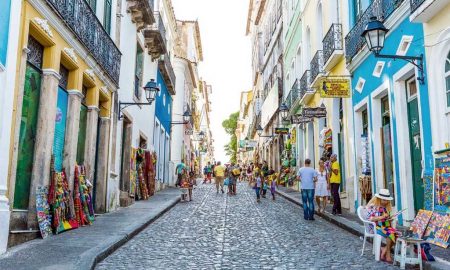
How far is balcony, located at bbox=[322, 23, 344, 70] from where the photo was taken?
43.9 ft

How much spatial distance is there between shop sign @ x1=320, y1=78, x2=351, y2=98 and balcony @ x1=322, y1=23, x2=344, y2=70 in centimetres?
117

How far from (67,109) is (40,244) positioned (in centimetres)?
353

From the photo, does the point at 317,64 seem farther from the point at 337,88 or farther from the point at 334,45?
the point at 337,88

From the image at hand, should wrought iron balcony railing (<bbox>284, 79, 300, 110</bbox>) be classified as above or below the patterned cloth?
above

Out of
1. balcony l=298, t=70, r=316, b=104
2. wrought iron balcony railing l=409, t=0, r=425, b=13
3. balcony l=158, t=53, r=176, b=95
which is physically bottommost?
wrought iron balcony railing l=409, t=0, r=425, b=13

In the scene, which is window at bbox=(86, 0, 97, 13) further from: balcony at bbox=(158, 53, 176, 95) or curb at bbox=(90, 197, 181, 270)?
balcony at bbox=(158, 53, 176, 95)

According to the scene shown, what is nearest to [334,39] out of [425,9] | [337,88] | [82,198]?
[337,88]

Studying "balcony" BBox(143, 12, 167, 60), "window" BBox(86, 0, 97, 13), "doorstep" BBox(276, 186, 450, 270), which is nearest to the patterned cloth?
"doorstep" BBox(276, 186, 450, 270)

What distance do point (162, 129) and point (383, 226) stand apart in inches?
697

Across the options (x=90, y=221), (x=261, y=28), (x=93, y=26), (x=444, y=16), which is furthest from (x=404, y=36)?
(x=261, y=28)

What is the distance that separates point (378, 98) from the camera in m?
11.1

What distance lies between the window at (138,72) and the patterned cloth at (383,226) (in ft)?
36.0

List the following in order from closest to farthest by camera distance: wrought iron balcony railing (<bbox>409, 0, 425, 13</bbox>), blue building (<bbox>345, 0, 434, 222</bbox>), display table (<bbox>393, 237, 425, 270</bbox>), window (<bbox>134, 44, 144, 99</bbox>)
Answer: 1. display table (<bbox>393, 237, 425, 270</bbox>)
2. wrought iron balcony railing (<bbox>409, 0, 425, 13</bbox>)
3. blue building (<bbox>345, 0, 434, 222</bbox>)
4. window (<bbox>134, 44, 144, 99</bbox>)

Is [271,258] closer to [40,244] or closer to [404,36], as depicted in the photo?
[40,244]
